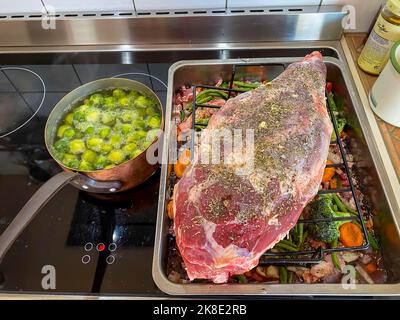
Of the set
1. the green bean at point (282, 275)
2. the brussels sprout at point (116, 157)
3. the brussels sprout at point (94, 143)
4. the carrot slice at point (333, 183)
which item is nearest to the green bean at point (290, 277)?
the green bean at point (282, 275)

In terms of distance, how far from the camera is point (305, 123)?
1064mm

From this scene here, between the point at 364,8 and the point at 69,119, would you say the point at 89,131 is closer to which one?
the point at 69,119

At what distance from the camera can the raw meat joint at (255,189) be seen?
0.91 meters

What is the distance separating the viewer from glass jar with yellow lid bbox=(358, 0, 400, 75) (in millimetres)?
1245

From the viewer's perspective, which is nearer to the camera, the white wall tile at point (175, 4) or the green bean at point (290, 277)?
the green bean at point (290, 277)

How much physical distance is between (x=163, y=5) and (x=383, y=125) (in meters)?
1.07

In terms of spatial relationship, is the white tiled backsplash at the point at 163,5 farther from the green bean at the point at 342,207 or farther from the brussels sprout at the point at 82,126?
the green bean at the point at 342,207

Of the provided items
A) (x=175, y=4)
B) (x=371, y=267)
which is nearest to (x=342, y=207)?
(x=371, y=267)

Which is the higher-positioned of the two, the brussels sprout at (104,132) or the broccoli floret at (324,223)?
the brussels sprout at (104,132)

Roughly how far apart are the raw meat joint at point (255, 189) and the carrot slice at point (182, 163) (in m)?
0.19

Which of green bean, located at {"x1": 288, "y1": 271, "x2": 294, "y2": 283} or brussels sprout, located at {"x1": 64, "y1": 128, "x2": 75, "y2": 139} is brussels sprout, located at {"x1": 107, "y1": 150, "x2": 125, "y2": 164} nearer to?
brussels sprout, located at {"x1": 64, "y1": 128, "x2": 75, "y2": 139}

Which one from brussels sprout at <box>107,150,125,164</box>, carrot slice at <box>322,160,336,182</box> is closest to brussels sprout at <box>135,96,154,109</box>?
brussels sprout at <box>107,150,125,164</box>

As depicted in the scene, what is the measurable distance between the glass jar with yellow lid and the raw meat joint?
0.46 metres
